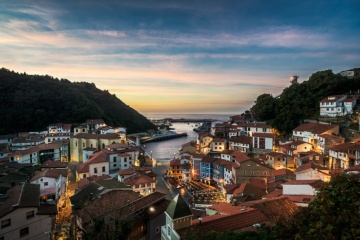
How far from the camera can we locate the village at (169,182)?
10.5 meters

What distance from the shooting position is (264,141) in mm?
32656

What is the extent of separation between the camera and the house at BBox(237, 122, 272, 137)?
3644cm

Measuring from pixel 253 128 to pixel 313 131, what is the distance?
424 inches

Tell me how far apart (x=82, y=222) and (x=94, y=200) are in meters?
2.68

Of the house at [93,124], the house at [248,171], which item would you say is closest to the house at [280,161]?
the house at [248,171]

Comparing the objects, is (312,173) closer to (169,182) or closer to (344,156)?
(344,156)

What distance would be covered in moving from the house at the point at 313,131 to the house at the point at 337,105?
453 cm

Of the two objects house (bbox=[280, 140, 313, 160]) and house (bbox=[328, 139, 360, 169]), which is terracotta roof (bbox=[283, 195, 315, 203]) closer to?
house (bbox=[328, 139, 360, 169])

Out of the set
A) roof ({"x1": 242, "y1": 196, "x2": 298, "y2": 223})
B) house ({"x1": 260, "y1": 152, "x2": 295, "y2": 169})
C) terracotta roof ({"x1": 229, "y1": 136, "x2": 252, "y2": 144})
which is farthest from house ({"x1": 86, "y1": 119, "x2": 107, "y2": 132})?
roof ({"x1": 242, "y1": 196, "x2": 298, "y2": 223})

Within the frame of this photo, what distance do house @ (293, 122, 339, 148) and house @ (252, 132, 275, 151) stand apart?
116 inches

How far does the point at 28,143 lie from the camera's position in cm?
3850

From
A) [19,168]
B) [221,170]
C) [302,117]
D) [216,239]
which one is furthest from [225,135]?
[216,239]

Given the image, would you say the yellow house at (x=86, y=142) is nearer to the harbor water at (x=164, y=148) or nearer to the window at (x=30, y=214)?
the harbor water at (x=164, y=148)

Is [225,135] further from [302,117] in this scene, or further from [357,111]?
[357,111]
